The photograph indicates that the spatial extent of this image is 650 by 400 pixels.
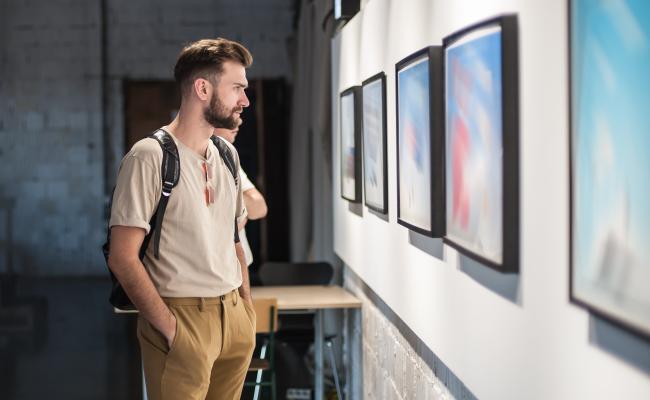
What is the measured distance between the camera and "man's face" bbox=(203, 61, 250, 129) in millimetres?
2934

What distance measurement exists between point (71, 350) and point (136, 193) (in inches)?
204

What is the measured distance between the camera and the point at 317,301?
5.22m

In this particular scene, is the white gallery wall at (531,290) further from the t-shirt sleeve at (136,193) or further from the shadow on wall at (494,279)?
the t-shirt sleeve at (136,193)

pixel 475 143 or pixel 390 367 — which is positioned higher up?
pixel 475 143

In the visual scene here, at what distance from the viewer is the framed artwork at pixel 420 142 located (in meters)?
2.76

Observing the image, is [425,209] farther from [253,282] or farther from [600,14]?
[253,282]

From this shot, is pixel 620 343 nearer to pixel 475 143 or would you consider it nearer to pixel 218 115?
pixel 475 143

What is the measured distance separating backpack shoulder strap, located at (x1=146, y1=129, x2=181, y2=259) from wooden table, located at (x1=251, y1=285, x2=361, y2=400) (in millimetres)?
2348

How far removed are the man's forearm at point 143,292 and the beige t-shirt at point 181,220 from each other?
0.09 meters

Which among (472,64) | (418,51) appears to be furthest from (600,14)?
(418,51)

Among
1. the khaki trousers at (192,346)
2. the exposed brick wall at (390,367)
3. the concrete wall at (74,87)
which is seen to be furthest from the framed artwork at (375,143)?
the concrete wall at (74,87)

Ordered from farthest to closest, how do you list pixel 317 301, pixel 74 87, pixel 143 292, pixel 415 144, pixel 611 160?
pixel 74 87 → pixel 317 301 → pixel 415 144 → pixel 143 292 → pixel 611 160

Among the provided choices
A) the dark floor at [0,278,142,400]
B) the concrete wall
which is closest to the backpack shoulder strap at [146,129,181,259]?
the dark floor at [0,278,142,400]

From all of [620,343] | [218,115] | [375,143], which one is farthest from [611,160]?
[375,143]
